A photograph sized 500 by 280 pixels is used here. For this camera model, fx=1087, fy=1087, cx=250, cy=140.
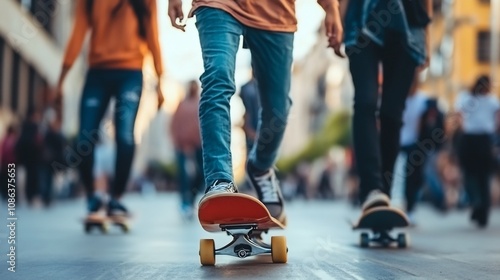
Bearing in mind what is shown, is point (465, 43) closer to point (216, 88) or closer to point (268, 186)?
point (268, 186)

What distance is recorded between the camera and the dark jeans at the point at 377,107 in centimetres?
624

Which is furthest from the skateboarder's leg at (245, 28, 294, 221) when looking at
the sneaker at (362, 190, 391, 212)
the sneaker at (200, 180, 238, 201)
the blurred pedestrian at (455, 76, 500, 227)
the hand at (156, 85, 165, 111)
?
the blurred pedestrian at (455, 76, 500, 227)

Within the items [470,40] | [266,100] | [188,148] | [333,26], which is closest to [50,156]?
[188,148]

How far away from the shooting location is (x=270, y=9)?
5281 mm

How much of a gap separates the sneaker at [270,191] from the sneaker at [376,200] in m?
0.50

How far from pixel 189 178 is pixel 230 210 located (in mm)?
8788

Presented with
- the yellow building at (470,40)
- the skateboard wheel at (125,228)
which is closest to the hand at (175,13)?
the skateboard wheel at (125,228)

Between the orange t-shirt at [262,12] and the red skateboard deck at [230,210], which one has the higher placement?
the orange t-shirt at [262,12]

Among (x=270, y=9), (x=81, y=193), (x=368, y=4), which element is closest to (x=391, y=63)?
(x=368, y=4)

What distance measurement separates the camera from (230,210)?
14.9ft

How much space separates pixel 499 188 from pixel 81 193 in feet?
45.5

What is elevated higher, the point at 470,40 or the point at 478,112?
the point at 470,40

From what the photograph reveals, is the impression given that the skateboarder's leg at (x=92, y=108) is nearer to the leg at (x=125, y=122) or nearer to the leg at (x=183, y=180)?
the leg at (x=125, y=122)

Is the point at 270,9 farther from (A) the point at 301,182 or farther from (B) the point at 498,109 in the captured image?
(A) the point at 301,182
